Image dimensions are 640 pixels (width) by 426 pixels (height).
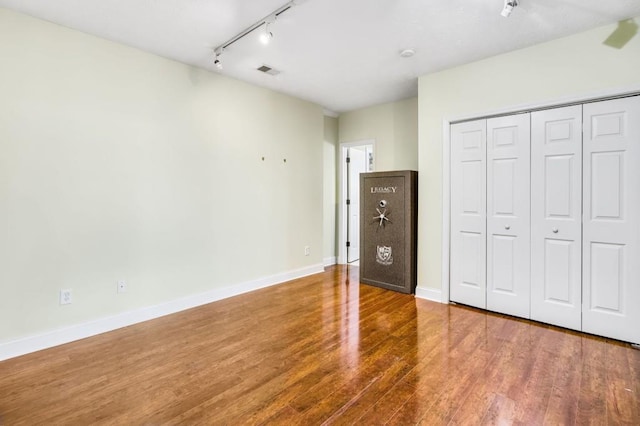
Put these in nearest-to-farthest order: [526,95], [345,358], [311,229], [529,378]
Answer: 1. [529,378]
2. [345,358]
3. [526,95]
4. [311,229]

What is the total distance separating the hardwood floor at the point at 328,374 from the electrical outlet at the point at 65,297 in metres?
0.38

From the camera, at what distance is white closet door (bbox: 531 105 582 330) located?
301cm

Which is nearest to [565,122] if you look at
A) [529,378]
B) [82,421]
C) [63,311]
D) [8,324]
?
[529,378]

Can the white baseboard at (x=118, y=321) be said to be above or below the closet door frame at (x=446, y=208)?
below

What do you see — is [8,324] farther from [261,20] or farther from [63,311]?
[261,20]

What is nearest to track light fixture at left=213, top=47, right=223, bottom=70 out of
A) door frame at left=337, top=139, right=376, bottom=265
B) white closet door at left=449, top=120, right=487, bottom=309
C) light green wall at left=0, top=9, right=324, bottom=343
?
light green wall at left=0, top=9, right=324, bottom=343

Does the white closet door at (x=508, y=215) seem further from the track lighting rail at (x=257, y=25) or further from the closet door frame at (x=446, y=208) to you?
the track lighting rail at (x=257, y=25)

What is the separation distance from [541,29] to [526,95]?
59 cm

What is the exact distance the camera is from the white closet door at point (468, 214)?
360 cm

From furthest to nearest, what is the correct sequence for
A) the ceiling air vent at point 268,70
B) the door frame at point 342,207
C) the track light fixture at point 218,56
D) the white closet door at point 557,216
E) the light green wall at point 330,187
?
the door frame at point 342,207
the light green wall at point 330,187
the ceiling air vent at point 268,70
the track light fixture at point 218,56
the white closet door at point 557,216

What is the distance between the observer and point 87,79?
2936 mm

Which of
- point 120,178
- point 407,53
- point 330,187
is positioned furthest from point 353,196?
point 120,178

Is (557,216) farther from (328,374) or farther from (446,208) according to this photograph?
(328,374)

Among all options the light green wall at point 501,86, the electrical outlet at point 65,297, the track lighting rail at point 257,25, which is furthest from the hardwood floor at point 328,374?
the track lighting rail at point 257,25
